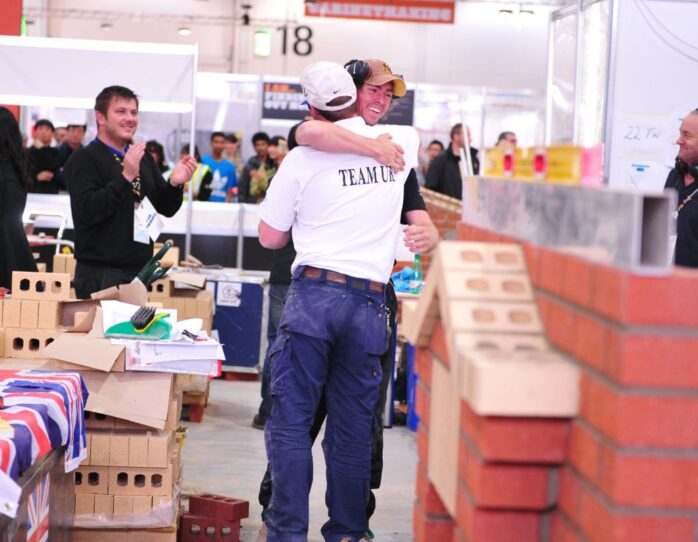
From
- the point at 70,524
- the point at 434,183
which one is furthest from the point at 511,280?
the point at 434,183

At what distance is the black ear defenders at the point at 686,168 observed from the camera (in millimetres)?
4684

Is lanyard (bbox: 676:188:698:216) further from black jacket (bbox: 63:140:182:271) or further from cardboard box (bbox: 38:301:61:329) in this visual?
cardboard box (bbox: 38:301:61:329)

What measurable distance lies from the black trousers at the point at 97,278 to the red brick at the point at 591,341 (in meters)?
3.05

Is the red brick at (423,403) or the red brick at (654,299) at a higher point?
the red brick at (654,299)

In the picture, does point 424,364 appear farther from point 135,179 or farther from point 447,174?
point 447,174

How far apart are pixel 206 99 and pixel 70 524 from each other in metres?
11.4

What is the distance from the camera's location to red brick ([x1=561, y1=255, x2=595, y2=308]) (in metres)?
1.43

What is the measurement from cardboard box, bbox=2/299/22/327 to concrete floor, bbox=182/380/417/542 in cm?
115

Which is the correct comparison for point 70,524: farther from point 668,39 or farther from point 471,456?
point 668,39

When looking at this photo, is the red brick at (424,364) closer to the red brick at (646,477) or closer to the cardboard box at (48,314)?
the red brick at (646,477)

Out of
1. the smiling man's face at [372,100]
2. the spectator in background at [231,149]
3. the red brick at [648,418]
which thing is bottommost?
the red brick at [648,418]

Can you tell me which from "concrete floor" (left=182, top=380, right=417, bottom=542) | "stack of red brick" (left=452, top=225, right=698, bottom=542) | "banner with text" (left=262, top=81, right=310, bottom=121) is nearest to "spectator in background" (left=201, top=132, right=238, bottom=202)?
"banner with text" (left=262, top=81, right=310, bottom=121)

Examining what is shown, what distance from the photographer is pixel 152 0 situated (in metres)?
18.1

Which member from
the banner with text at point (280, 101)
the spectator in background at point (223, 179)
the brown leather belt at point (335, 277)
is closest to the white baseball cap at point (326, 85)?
the brown leather belt at point (335, 277)
